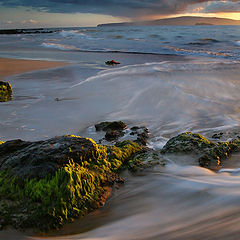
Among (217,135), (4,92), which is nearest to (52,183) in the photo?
(217,135)

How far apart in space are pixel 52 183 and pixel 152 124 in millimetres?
3301

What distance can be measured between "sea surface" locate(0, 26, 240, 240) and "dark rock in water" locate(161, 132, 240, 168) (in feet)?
0.41

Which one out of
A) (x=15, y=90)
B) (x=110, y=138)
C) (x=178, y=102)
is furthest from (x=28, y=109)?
(x=178, y=102)

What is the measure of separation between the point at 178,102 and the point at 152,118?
145 cm

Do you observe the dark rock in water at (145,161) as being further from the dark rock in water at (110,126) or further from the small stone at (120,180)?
the dark rock in water at (110,126)

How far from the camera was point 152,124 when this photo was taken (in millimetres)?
5414

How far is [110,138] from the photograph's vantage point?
15.1 ft

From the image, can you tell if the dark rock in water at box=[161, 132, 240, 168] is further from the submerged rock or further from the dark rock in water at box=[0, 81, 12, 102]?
the dark rock in water at box=[0, 81, 12, 102]

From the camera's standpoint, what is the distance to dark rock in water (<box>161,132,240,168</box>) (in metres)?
→ 3.37

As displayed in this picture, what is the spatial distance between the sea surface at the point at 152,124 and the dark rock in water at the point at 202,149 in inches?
4.9

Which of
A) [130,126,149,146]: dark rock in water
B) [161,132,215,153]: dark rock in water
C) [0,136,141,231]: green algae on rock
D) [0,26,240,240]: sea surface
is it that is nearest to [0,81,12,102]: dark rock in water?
[0,26,240,240]: sea surface

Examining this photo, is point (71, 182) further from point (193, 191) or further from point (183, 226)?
point (193, 191)

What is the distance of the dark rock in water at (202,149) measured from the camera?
133 inches

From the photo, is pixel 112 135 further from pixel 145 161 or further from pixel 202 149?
pixel 202 149
